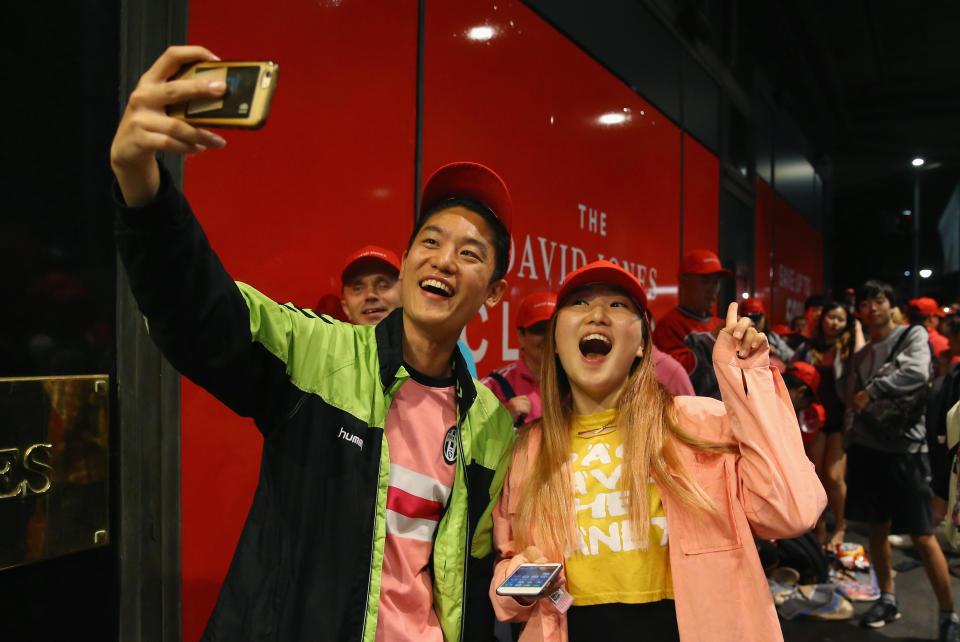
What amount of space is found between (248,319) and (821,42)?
1453 centimetres

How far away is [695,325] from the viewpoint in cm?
437

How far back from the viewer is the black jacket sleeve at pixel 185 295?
39.6 inches

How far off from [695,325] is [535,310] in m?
1.43

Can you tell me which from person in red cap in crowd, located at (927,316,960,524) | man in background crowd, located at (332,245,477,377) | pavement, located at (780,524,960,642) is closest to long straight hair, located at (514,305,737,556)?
man in background crowd, located at (332,245,477,377)

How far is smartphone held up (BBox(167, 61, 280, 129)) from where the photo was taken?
0.87m

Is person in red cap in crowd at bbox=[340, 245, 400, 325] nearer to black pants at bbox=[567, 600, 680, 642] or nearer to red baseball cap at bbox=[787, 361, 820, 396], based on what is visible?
black pants at bbox=[567, 600, 680, 642]

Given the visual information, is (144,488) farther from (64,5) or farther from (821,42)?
(821,42)

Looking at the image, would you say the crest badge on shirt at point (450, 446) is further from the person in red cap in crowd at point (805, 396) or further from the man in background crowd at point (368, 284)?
the person in red cap in crowd at point (805, 396)

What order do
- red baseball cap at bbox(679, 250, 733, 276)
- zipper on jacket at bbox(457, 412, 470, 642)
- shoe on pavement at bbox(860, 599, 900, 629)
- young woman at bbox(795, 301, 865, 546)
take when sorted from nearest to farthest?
zipper on jacket at bbox(457, 412, 470, 642) < shoe on pavement at bbox(860, 599, 900, 629) < red baseball cap at bbox(679, 250, 733, 276) < young woman at bbox(795, 301, 865, 546)

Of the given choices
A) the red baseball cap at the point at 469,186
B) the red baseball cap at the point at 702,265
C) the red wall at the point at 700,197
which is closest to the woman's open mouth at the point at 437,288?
the red baseball cap at the point at 469,186

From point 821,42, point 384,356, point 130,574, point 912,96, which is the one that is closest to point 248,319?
point 384,356

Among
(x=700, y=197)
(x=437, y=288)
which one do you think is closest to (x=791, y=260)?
(x=700, y=197)

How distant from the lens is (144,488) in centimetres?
194

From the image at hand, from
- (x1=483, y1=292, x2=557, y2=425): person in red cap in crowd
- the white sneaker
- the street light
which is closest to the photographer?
(x1=483, y1=292, x2=557, y2=425): person in red cap in crowd
